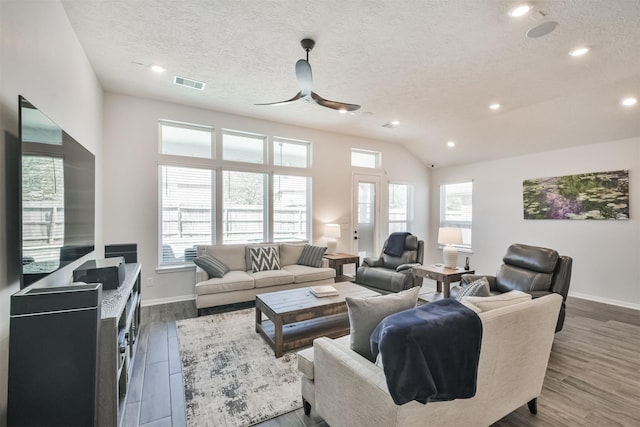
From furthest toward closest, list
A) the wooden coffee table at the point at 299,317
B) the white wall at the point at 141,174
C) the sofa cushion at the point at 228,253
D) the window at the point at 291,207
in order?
the window at the point at 291,207
the sofa cushion at the point at 228,253
the white wall at the point at 141,174
the wooden coffee table at the point at 299,317

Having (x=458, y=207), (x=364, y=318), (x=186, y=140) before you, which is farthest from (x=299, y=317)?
(x=458, y=207)

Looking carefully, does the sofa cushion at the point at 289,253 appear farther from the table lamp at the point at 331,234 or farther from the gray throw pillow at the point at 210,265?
the gray throw pillow at the point at 210,265

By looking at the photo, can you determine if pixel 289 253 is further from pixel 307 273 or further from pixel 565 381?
pixel 565 381

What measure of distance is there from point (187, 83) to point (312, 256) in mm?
3045

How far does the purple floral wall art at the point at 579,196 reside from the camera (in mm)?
4375

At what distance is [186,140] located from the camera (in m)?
4.66

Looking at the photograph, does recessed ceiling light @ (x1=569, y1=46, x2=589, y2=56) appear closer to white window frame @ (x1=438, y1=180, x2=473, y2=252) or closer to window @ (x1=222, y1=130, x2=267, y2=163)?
white window frame @ (x1=438, y1=180, x2=473, y2=252)

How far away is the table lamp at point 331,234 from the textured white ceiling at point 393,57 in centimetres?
197

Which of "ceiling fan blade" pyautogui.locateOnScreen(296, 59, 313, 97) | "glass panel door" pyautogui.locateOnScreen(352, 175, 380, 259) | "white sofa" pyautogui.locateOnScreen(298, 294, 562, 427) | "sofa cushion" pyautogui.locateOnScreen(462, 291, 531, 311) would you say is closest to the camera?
"white sofa" pyautogui.locateOnScreen(298, 294, 562, 427)

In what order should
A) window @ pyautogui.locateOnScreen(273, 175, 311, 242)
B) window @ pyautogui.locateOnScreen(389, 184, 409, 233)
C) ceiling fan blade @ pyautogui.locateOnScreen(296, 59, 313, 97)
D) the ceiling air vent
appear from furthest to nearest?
window @ pyautogui.locateOnScreen(389, 184, 409, 233), window @ pyautogui.locateOnScreen(273, 175, 311, 242), the ceiling air vent, ceiling fan blade @ pyautogui.locateOnScreen(296, 59, 313, 97)

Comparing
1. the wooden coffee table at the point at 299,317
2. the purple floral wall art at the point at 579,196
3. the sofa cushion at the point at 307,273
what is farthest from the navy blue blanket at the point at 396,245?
the purple floral wall art at the point at 579,196

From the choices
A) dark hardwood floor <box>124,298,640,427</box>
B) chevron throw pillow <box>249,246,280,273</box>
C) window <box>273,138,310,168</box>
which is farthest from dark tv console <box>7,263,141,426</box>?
window <box>273,138,310,168</box>

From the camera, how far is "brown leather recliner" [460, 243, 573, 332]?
307cm

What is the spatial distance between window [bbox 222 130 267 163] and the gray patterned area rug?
276cm
